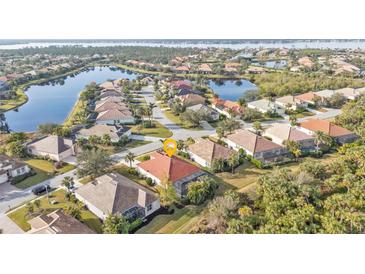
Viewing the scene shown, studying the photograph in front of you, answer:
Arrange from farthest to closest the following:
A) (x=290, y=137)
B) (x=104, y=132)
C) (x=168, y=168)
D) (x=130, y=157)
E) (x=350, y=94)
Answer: (x=350, y=94) < (x=104, y=132) < (x=290, y=137) < (x=130, y=157) < (x=168, y=168)

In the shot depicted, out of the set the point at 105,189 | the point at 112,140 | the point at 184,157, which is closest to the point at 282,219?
the point at 105,189

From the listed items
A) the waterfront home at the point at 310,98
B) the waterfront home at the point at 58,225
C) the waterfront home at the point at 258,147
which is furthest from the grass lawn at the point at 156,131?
the waterfront home at the point at 310,98

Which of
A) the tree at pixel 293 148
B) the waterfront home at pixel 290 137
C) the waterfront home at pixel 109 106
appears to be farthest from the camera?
the waterfront home at pixel 109 106

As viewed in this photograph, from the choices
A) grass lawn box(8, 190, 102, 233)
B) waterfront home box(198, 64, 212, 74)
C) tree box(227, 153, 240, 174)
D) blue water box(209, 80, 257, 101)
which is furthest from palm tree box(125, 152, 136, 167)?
waterfront home box(198, 64, 212, 74)

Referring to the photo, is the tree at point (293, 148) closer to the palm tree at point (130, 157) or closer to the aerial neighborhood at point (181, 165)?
the aerial neighborhood at point (181, 165)

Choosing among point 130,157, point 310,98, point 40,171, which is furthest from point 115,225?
point 310,98

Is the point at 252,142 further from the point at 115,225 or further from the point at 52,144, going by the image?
the point at 52,144

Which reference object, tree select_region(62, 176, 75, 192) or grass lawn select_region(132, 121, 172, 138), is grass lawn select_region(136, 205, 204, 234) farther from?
grass lawn select_region(132, 121, 172, 138)
